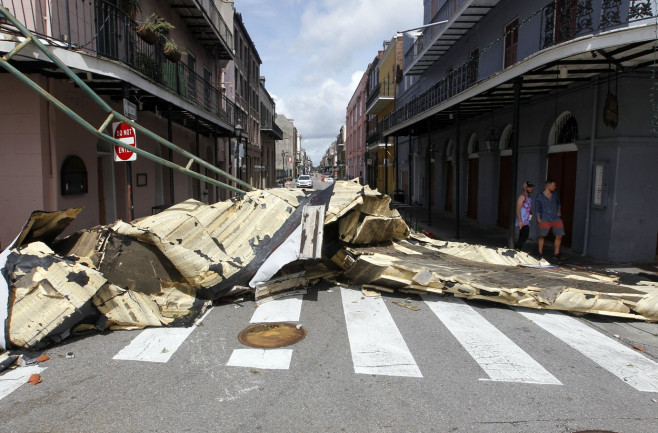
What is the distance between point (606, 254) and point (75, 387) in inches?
378

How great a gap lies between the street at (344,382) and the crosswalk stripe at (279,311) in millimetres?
75

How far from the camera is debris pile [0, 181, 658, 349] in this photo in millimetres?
4609

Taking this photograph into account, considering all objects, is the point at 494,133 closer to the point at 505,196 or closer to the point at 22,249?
the point at 505,196

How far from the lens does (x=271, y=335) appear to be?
492 centimetres

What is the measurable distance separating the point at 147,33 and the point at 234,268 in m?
6.78

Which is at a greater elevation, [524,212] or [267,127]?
[267,127]

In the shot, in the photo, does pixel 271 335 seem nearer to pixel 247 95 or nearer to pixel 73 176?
pixel 73 176

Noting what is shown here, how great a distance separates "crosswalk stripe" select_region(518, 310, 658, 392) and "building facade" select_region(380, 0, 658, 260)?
4.28m

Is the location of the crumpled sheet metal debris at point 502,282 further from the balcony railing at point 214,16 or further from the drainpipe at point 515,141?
the balcony railing at point 214,16

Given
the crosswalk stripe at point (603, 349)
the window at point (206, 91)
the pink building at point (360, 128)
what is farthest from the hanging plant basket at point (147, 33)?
the pink building at point (360, 128)

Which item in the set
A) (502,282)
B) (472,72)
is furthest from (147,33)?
(472,72)

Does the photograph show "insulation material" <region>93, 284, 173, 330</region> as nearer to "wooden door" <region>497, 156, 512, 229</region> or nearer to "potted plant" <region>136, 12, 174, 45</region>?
"potted plant" <region>136, 12, 174, 45</region>

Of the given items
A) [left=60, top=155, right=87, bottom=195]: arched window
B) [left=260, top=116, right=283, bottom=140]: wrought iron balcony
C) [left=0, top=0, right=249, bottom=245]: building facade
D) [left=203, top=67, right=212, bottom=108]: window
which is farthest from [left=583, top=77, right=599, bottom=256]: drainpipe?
[left=260, top=116, right=283, bottom=140]: wrought iron balcony

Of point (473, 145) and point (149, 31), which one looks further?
point (473, 145)
